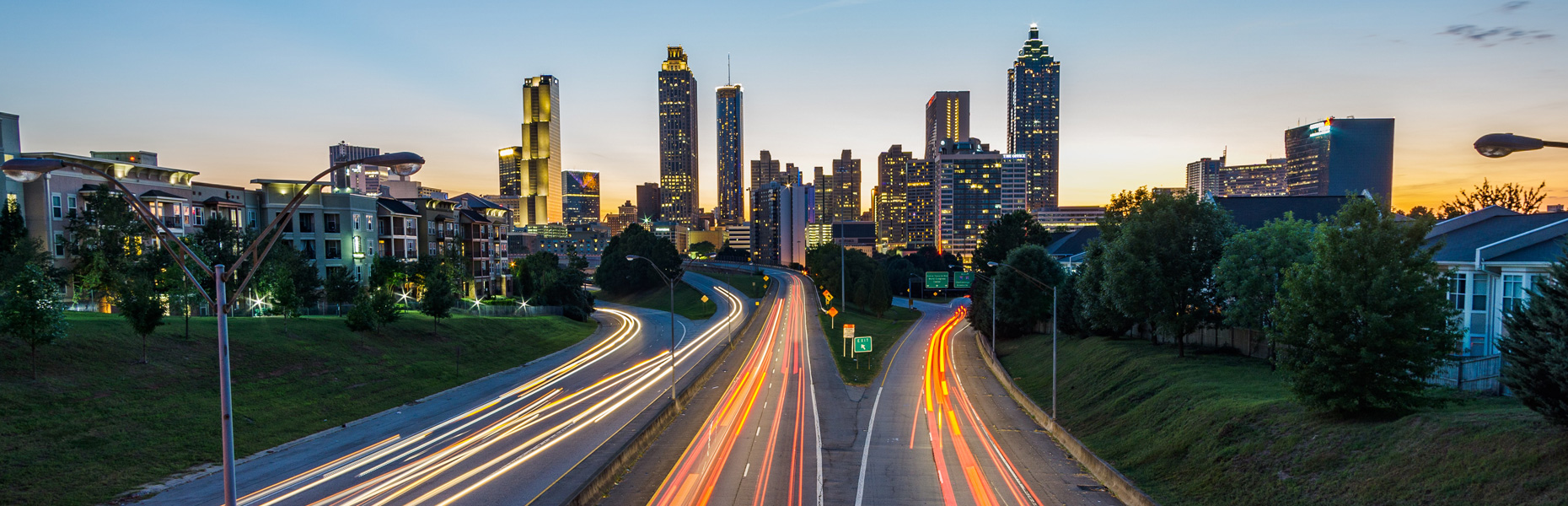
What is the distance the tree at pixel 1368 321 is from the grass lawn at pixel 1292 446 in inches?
40.3

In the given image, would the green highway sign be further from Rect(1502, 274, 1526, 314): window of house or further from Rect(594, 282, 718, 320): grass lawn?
Rect(594, 282, 718, 320): grass lawn

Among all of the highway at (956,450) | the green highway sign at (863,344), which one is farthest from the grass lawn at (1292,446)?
the green highway sign at (863,344)

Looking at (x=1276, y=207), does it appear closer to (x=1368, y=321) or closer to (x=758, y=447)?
(x=1368, y=321)

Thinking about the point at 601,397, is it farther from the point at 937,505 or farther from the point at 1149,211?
the point at 1149,211

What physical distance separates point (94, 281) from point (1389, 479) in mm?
65911

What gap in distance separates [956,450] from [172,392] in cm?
3677

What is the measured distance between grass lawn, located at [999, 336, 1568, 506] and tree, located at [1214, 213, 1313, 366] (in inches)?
115

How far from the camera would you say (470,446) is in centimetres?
3262

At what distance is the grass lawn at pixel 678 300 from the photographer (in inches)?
4225

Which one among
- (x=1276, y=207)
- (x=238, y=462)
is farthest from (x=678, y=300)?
(x=238, y=462)

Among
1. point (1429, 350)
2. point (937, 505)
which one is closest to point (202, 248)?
point (937, 505)

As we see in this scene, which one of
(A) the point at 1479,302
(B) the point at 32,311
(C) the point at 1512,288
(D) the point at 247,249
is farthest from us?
(A) the point at 1479,302

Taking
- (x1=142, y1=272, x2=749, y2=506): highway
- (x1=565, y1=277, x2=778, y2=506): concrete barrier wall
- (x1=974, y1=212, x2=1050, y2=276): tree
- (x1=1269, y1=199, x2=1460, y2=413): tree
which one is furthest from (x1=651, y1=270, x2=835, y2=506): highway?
(x1=974, y1=212, x2=1050, y2=276): tree

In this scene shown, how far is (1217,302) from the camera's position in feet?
136
